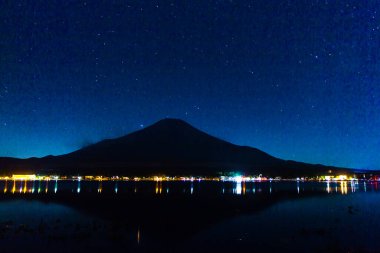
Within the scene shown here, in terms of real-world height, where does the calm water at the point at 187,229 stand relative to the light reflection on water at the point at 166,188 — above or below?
below

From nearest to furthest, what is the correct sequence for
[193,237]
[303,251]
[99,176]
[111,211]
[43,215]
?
1. [303,251]
2. [193,237]
3. [43,215]
4. [111,211]
5. [99,176]

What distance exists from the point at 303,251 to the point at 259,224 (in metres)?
9.26

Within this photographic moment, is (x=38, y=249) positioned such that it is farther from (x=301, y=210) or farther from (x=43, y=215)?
(x=301, y=210)

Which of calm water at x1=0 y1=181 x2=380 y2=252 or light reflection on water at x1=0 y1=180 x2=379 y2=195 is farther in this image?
light reflection on water at x1=0 y1=180 x2=379 y2=195

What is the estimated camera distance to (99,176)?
604 feet

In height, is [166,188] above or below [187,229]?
above

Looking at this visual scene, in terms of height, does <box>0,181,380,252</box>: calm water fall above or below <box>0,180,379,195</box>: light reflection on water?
below

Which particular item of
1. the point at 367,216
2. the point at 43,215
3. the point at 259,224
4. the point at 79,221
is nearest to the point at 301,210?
the point at 367,216

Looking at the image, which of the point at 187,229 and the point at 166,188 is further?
the point at 166,188

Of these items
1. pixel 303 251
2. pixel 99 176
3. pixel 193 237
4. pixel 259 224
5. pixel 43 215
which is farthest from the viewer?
pixel 99 176

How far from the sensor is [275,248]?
2120 centimetres

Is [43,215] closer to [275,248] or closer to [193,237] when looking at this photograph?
[193,237]

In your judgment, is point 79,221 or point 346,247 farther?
point 79,221

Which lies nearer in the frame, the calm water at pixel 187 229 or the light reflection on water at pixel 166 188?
the calm water at pixel 187 229
